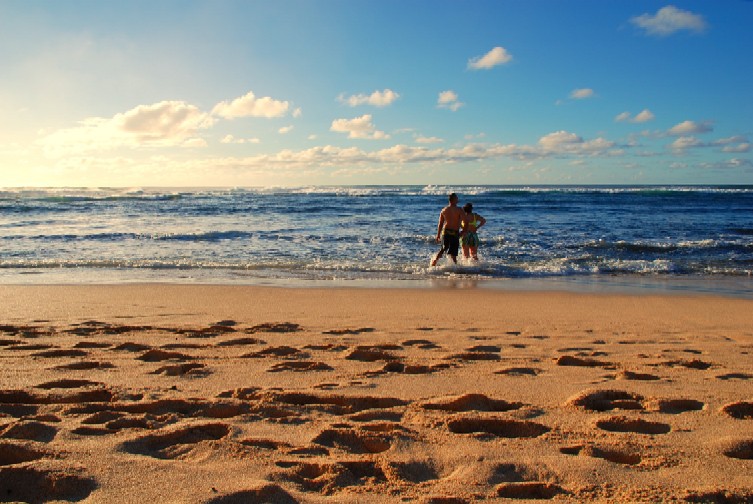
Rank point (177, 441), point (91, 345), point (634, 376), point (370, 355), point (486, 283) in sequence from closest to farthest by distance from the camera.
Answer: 1. point (177, 441)
2. point (634, 376)
3. point (370, 355)
4. point (91, 345)
5. point (486, 283)

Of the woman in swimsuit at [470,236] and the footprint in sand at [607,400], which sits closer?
the footprint in sand at [607,400]

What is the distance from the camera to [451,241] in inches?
458

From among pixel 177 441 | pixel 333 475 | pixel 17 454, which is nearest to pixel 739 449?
pixel 333 475

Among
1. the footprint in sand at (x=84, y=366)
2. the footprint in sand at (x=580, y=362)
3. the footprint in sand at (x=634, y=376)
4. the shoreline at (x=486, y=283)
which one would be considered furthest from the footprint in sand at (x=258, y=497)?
the shoreline at (x=486, y=283)

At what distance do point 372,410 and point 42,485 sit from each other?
5.13ft

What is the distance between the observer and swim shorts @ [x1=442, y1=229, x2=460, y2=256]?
1162 cm

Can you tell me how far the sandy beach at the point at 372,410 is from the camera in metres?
2.17

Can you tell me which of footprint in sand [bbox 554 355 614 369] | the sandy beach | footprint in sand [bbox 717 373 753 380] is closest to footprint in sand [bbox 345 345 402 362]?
the sandy beach

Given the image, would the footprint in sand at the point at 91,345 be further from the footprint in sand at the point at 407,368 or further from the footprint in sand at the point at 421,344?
the footprint in sand at the point at 421,344

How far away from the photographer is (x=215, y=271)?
10.2 m

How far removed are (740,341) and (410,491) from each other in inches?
167

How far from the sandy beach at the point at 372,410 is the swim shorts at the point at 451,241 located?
577 centimetres

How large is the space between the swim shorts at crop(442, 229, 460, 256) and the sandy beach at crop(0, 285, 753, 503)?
5.77 metres

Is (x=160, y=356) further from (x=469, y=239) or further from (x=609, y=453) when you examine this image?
(x=469, y=239)
